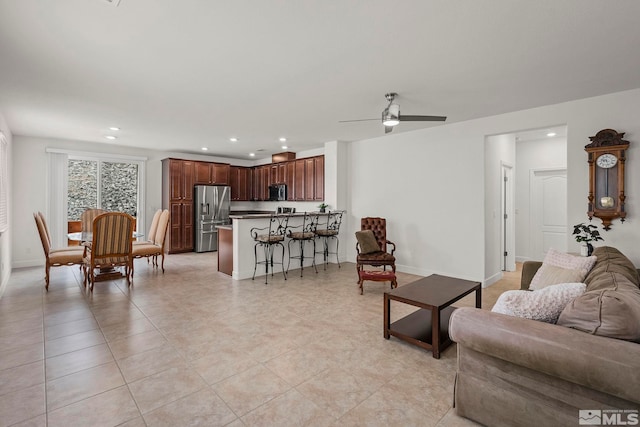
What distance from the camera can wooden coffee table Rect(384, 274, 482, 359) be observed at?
2.61 meters

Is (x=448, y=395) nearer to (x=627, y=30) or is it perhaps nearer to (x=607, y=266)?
(x=607, y=266)

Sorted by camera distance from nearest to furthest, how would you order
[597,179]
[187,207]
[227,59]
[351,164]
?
[227,59] < [597,179] < [351,164] < [187,207]

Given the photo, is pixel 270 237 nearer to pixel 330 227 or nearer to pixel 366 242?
pixel 366 242

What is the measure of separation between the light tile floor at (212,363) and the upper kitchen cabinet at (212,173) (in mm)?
4256

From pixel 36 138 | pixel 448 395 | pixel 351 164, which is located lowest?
pixel 448 395

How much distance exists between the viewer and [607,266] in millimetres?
2363

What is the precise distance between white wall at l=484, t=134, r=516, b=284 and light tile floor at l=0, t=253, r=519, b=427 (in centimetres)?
86

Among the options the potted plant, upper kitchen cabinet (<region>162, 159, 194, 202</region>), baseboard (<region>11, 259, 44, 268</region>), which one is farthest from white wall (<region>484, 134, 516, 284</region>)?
baseboard (<region>11, 259, 44, 268</region>)

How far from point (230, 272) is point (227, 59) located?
3.63 meters

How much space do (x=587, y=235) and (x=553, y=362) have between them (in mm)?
3174

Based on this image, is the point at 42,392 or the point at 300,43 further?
the point at 300,43

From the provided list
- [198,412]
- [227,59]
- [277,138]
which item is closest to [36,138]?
[277,138]

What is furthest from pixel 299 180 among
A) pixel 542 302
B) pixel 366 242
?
pixel 542 302

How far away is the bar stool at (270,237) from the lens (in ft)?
16.8
